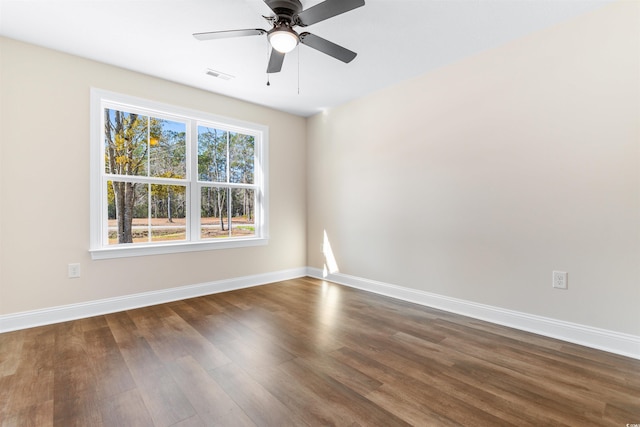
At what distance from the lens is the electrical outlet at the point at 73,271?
9.49 feet

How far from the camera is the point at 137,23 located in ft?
7.98

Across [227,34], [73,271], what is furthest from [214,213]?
[227,34]

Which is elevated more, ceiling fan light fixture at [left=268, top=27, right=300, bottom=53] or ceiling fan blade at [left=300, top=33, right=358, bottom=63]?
ceiling fan blade at [left=300, top=33, right=358, bottom=63]

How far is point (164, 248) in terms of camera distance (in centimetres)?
345

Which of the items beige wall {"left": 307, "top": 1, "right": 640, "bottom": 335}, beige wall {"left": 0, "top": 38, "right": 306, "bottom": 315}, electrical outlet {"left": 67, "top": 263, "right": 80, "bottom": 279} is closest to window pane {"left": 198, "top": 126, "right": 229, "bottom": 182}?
beige wall {"left": 0, "top": 38, "right": 306, "bottom": 315}

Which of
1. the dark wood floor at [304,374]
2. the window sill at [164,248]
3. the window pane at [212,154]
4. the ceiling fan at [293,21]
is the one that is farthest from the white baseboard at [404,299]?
the ceiling fan at [293,21]

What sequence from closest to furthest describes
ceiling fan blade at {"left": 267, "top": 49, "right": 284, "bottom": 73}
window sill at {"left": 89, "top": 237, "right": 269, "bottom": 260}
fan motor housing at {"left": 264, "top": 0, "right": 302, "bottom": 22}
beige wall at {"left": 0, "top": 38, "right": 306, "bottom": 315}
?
fan motor housing at {"left": 264, "top": 0, "right": 302, "bottom": 22}, ceiling fan blade at {"left": 267, "top": 49, "right": 284, "bottom": 73}, beige wall at {"left": 0, "top": 38, "right": 306, "bottom": 315}, window sill at {"left": 89, "top": 237, "right": 269, "bottom": 260}

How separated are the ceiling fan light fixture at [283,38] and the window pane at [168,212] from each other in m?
2.28

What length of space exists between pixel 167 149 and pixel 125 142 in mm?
431

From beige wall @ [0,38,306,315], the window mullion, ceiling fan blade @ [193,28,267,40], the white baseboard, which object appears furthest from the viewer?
the window mullion

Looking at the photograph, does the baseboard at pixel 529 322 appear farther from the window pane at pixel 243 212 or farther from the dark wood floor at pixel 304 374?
the window pane at pixel 243 212

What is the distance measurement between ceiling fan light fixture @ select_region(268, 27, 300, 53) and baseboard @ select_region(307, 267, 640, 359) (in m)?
2.85

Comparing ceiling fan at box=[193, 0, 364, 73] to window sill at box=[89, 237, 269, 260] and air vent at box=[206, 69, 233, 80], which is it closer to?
air vent at box=[206, 69, 233, 80]

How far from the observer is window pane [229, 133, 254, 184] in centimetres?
417
